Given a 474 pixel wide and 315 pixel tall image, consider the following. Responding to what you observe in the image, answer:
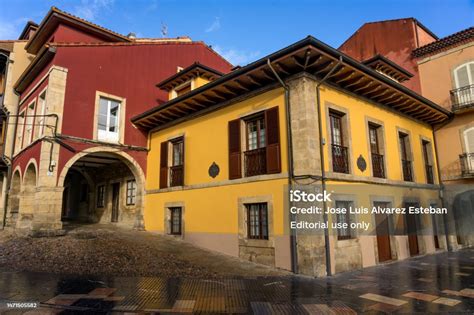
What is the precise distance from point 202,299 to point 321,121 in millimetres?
5499

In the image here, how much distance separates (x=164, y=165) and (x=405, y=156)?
9502 millimetres

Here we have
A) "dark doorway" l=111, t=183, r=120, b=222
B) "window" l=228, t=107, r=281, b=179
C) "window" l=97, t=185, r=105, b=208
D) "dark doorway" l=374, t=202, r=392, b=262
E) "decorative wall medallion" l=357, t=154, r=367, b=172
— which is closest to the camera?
"window" l=228, t=107, r=281, b=179

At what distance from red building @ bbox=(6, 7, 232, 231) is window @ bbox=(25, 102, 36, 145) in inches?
1.9

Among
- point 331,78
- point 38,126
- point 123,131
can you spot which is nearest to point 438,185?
point 331,78

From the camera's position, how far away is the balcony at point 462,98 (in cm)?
1319

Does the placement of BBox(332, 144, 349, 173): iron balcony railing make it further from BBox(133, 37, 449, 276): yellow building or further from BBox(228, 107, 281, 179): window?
BBox(228, 107, 281, 179): window

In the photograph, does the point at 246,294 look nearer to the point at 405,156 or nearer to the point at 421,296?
the point at 421,296

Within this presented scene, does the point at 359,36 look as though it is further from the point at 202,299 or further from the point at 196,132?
the point at 202,299

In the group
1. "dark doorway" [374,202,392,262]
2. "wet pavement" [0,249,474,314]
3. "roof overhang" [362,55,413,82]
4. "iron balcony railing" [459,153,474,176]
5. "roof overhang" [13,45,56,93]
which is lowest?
"wet pavement" [0,249,474,314]

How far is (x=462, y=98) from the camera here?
44.4 feet

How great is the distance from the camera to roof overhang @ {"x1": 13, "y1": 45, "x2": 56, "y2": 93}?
12.6m

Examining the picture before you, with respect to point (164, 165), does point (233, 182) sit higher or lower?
lower

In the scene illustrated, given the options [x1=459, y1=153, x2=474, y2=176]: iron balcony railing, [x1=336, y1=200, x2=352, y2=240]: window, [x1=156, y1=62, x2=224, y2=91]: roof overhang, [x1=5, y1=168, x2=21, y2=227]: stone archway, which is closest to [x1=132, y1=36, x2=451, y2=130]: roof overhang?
[x1=459, y1=153, x2=474, y2=176]: iron balcony railing

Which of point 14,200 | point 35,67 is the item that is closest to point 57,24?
point 35,67
